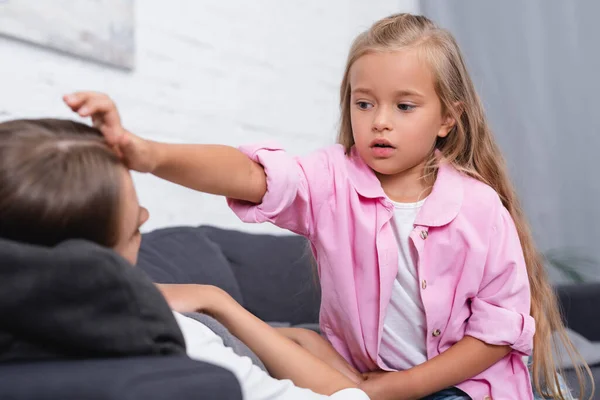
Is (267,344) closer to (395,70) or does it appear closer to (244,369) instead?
(244,369)

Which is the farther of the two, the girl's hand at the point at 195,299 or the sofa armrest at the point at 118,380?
the girl's hand at the point at 195,299

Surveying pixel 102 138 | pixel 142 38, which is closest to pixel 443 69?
pixel 102 138

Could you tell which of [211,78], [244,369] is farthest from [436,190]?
[211,78]

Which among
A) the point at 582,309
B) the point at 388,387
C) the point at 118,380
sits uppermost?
the point at 118,380

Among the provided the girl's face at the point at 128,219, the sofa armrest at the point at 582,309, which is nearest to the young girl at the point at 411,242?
the girl's face at the point at 128,219

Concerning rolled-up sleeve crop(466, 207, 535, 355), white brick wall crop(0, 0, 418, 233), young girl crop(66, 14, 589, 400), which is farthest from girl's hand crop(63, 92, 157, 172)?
white brick wall crop(0, 0, 418, 233)

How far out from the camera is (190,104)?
310 centimetres

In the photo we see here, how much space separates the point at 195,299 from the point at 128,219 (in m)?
0.43

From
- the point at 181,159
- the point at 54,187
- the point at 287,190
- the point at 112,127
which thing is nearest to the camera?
the point at 54,187

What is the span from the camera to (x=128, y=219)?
1.00 meters

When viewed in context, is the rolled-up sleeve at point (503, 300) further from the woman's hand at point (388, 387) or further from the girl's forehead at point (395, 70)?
the girl's forehead at point (395, 70)

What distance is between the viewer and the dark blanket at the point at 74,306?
2.88 ft

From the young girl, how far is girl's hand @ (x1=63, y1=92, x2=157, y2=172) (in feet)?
1.62

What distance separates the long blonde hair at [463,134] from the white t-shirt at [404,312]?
5.3 inches
